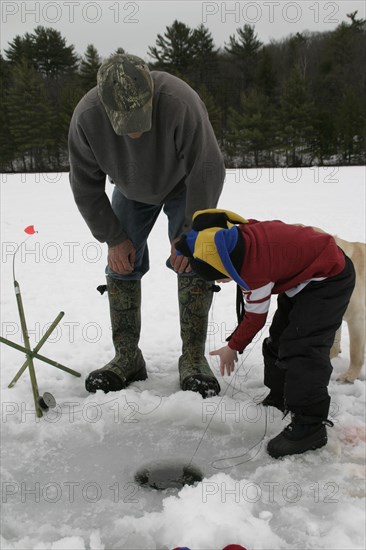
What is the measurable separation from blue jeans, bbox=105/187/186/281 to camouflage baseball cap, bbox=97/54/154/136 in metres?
0.66

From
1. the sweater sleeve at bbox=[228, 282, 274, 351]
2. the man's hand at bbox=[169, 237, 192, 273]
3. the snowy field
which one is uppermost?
the man's hand at bbox=[169, 237, 192, 273]

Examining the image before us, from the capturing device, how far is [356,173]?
784 inches

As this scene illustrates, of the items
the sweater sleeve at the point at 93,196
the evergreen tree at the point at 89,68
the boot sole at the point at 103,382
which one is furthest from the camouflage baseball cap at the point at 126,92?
the evergreen tree at the point at 89,68

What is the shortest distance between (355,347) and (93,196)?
5.91 ft

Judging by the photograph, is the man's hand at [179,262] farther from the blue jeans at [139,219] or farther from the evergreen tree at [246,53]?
the evergreen tree at [246,53]

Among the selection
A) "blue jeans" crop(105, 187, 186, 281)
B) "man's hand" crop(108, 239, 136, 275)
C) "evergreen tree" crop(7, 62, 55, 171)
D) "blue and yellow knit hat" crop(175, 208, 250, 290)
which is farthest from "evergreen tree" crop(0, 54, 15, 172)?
"blue and yellow knit hat" crop(175, 208, 250, 290)

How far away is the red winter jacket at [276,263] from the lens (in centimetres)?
228

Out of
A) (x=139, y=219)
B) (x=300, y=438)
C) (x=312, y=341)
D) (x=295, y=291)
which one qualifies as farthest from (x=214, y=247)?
(x=139, y=219)

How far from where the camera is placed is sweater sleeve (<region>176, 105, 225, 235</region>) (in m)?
2.73

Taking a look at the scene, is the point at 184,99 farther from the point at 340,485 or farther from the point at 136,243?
the point at 340,485

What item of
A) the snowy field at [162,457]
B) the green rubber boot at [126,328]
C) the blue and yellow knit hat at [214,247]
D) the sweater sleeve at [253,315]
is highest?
the blue and yellow knit hat at [214,247]

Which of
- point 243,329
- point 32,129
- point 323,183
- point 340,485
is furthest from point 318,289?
point 32,129

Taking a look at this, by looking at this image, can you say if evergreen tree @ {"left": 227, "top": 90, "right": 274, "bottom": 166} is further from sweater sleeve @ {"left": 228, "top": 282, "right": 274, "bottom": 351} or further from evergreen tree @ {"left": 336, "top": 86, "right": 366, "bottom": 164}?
sweater sleeve @ {"left": 228, "top": 282, "right": 274, "bottom": 351}

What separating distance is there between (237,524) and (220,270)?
102 centimetres
